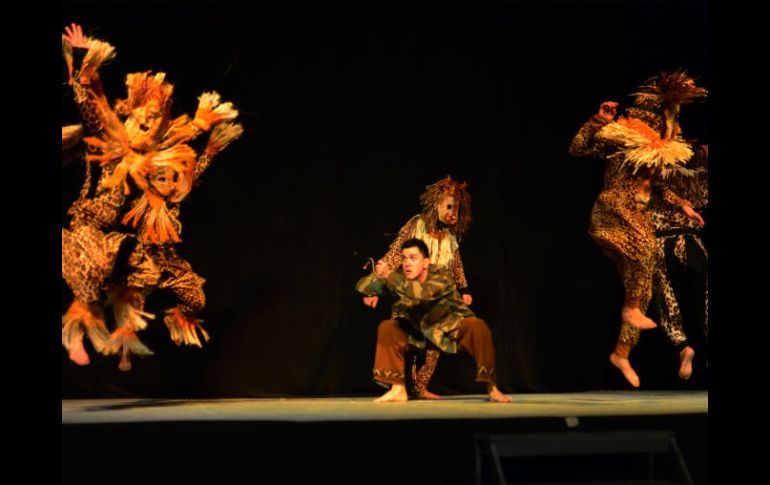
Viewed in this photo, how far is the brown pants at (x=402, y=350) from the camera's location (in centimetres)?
616

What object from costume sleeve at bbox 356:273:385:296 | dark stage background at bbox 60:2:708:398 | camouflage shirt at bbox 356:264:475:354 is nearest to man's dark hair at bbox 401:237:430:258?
camouflage shirt at bbox 356:264:475:354

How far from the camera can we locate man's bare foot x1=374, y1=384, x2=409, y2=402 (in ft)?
20.2

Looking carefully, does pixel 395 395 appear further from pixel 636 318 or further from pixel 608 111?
pixel 608 111

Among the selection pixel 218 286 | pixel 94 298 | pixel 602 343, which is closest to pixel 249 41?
pixel 218 286

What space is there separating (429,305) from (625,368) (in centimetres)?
152

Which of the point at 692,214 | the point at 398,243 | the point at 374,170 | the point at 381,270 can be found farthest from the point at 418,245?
the point at 692,214

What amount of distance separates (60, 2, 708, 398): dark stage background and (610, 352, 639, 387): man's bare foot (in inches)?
17.2

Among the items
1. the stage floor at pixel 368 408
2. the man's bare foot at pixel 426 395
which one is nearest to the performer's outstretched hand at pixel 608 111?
the stage floor at pixel 368 408

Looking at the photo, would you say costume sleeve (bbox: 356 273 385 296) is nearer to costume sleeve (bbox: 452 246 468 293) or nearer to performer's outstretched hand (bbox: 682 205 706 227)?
costume sleeve (bbox: 452 246 468 293)

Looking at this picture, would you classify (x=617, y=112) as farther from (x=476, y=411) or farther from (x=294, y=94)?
(x=476, y=411)

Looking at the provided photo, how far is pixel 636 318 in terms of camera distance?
682cm

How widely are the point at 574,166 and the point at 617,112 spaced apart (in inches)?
19.4

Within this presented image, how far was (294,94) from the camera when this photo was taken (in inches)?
277

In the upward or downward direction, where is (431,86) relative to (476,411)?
upward
